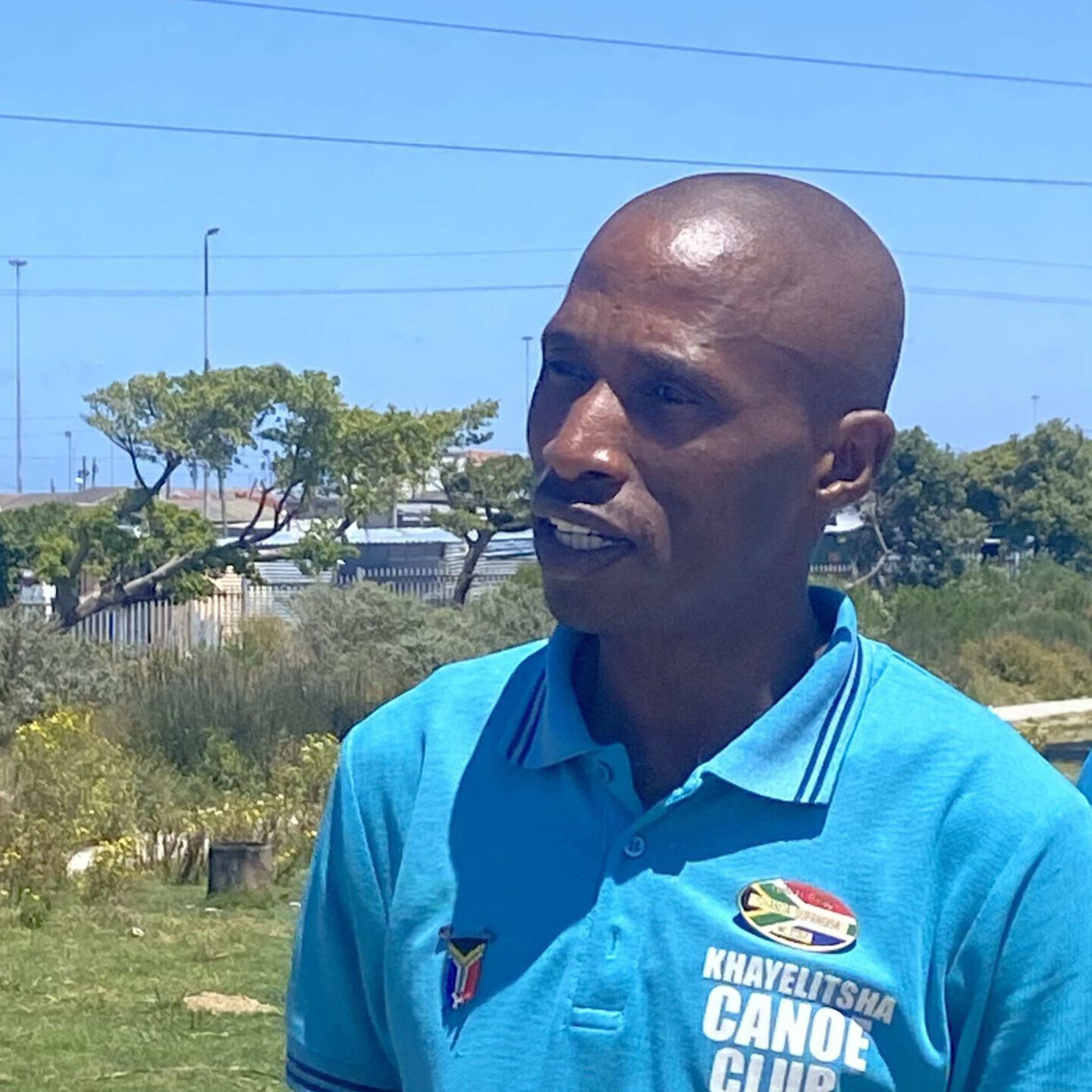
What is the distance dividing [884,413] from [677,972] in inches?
22.9

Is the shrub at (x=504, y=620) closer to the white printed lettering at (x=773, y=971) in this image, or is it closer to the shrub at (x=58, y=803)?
the shrub at (x=58, y=803)

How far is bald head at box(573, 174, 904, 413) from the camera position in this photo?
195cm

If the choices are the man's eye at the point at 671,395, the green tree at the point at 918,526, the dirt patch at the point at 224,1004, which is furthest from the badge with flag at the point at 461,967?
the green tree at the point at 918,526

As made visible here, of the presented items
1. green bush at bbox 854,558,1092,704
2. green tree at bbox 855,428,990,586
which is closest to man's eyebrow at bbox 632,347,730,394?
green bush at bbox 854,558,1092,704

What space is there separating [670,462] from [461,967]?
0.52 metres

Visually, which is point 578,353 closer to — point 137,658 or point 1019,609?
point 137,658

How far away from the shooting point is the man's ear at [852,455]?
199 centimetres

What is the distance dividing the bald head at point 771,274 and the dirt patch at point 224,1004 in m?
5.99

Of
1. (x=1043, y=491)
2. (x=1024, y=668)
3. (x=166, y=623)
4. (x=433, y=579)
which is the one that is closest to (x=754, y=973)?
(x=166, y=623)

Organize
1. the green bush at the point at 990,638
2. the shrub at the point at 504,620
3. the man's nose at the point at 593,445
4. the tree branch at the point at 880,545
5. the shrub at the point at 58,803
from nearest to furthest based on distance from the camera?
the man's nose at the point at 593,445 < the shrub at the point at 58,803 < the shrub at the point at 504,620 < the green bush at the point at 990,638 < the tree branch at the point at 880,545

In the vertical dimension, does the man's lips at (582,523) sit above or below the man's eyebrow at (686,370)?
below

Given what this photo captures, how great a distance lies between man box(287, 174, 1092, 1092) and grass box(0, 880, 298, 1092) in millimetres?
4754

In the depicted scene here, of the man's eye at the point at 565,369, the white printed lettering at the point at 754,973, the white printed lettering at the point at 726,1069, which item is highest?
the man's eye at the point at 565,369

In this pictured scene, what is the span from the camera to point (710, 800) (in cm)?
193
